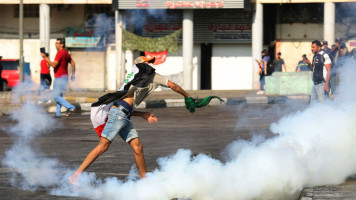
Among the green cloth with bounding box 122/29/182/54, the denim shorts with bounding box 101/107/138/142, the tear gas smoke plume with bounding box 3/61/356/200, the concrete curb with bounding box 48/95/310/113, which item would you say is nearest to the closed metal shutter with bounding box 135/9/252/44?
the green cloth with bounding box 122/29/182/54

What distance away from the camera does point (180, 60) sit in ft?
136

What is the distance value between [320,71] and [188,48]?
23.3m

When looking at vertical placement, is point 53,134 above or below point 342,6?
below

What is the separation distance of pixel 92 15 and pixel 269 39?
961 cm

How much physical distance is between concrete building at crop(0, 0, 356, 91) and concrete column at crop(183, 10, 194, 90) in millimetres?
48

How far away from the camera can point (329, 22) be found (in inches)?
1502

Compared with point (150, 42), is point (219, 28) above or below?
above

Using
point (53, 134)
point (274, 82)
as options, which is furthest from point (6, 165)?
point (274, 82)

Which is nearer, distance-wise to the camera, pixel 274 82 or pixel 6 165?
pixel 6 165

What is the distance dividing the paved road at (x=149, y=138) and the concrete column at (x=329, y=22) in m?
17.0

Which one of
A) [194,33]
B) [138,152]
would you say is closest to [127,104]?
[138,152]

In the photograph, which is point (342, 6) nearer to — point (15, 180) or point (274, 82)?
point (274, 82)

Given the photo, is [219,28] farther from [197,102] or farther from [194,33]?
[197,102]

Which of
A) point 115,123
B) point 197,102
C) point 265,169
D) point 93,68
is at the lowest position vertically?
point 265,169
